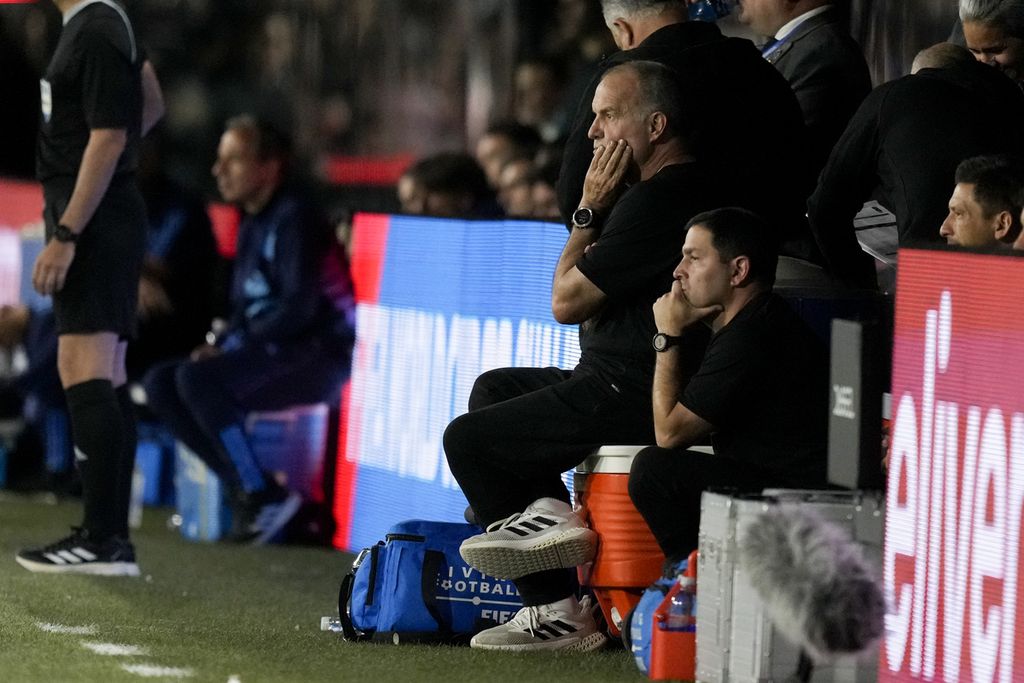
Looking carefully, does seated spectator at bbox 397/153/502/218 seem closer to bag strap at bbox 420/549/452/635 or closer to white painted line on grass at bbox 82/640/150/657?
bag strap at bbox 420/549/452/635

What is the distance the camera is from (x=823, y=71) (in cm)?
583

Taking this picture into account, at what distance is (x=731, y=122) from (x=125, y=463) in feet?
8.35

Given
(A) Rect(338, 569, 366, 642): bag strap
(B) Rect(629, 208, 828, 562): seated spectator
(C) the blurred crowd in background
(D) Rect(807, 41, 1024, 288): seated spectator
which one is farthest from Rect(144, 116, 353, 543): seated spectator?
(B) Rect(629, 208, 828, 562): seated spectator

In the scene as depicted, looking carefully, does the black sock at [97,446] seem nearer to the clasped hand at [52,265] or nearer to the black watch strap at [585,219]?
the clasped hand at [52,265]

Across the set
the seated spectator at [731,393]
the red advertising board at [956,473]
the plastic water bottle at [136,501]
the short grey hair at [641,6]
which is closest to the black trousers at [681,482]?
the seated spectator at [731,393]

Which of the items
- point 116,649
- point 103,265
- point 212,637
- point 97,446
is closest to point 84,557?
point 97,446

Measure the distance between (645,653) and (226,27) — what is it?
9169mm

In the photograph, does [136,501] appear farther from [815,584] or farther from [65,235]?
[815,584]

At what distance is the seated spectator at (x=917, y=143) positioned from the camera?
5.03m

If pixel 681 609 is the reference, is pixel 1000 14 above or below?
above

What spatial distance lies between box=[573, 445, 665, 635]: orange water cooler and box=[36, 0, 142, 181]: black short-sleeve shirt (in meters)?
2.23

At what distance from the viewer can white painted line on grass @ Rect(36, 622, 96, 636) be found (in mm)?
5355

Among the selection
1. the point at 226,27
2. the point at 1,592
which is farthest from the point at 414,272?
the point at 226,27

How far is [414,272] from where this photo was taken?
735 cm
